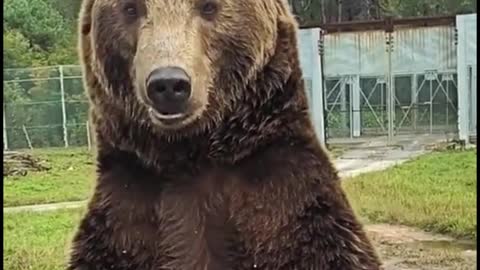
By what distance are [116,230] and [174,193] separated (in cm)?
11

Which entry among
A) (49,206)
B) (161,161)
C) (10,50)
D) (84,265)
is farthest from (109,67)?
(49,206)

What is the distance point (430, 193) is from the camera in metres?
3.06

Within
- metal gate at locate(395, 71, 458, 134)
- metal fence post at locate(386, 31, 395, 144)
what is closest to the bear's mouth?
metal fence post at locate(386, 31, 395, 144)

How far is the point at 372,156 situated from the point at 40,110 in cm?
117

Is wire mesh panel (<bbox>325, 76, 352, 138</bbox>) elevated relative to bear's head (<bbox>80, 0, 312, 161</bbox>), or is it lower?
lower

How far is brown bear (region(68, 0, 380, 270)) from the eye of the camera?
1.38 m

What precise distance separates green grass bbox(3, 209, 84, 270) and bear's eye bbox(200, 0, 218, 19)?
135cm

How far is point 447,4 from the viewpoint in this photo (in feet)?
9.98

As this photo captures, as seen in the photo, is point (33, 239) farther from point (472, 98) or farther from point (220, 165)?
point (220, 165)

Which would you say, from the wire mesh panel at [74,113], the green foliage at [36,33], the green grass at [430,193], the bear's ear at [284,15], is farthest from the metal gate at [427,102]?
the bear's ear at [284,15]

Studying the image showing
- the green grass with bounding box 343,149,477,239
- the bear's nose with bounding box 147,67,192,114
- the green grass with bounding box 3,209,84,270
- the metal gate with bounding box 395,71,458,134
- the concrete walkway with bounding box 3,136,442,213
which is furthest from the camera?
the metal gate with bounding box 395,71,458,134

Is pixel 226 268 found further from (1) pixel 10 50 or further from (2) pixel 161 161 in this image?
(1) pixel 10 50

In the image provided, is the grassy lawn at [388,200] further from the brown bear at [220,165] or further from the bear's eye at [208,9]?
the bear's eye at [208,9]

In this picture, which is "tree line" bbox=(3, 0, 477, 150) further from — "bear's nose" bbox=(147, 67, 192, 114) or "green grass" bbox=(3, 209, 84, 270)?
"bear's nose" bbox=(147, 67, 192, 114)
